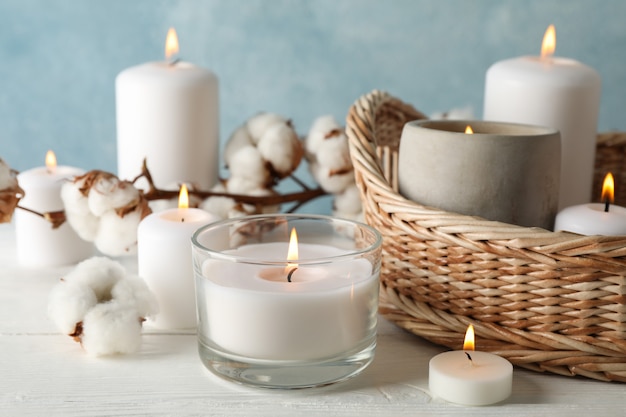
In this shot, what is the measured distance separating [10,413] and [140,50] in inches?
33.8

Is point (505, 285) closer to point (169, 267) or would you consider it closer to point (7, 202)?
point (169, 267)

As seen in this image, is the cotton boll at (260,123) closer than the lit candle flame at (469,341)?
No

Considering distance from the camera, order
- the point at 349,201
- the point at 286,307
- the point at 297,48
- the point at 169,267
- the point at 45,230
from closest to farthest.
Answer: the point at 286,307
the point at 169,267
the point at 45,230
the point at 349,201
the point at 297,48

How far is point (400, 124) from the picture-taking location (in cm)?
96

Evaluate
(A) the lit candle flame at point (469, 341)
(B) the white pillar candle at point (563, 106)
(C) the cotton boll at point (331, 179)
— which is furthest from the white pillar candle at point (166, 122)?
(A) the lit candle flame at point (469, 341)

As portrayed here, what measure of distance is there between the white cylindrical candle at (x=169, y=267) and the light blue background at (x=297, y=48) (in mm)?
644

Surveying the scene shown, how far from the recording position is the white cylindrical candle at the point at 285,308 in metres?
0.57

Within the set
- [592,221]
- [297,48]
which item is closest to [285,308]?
[592,221]

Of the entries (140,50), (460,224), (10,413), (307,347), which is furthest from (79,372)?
(140,50)

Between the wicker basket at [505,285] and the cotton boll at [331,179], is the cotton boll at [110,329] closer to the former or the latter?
the wicker basket at [505,285]

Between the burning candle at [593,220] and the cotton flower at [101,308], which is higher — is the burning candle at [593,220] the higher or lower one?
the higher one

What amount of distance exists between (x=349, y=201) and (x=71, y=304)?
16.5 inches

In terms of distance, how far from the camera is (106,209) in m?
0.79

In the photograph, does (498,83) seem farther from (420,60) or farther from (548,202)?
(420,60)
